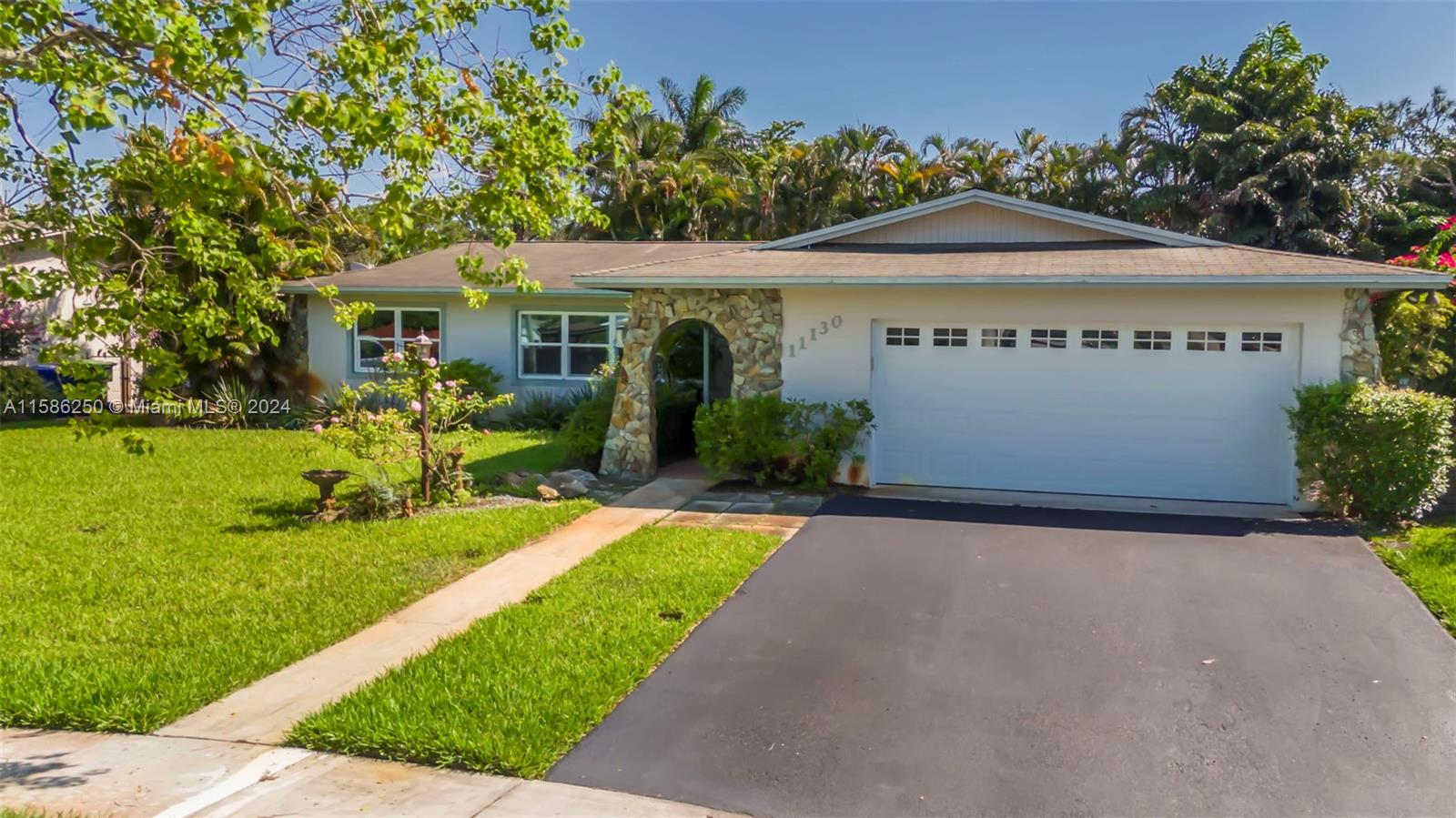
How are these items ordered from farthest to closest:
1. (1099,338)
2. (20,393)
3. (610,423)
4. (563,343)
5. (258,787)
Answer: (20,393), (563,343), (610,423), (1099,338), (258,787)

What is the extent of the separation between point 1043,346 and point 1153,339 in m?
1.15

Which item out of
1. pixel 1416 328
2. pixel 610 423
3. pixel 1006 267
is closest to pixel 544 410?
pixel 610 423

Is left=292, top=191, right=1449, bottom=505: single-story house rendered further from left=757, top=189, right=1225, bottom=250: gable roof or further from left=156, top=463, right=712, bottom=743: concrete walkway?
left=156, top=463, right=712, bottom=743: concrete walkway

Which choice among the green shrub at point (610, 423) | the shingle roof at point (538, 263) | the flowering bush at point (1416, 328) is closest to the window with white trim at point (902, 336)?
the green shrub at point (610, 423)

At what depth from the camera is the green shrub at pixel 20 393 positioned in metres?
19.4

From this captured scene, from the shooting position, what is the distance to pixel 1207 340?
10.5 metres

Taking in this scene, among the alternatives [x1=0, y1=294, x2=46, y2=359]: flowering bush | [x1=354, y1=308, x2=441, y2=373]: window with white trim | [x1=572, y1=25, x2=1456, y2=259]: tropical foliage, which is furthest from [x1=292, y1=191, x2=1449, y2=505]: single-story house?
[x1=0, y1=294, x2=46, y2=359]: flowering bush

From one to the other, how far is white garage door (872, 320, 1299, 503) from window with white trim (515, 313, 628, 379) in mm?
8305

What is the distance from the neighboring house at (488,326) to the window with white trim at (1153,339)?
29.6 feet

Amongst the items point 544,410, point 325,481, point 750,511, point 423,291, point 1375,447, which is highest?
point 423,291

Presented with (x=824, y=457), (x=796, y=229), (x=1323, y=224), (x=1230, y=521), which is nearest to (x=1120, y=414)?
(x=1230, y=521)

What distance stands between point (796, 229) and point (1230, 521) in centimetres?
2337

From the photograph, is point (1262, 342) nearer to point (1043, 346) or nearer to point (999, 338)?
point (1043, 346)

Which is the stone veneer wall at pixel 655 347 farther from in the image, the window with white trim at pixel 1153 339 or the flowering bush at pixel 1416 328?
the flowering bush at pixel 1416 328
